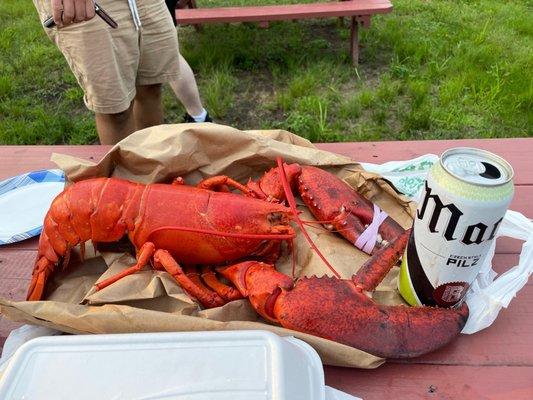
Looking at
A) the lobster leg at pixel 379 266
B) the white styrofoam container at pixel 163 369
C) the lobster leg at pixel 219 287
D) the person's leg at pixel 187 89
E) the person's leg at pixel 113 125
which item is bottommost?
the person's leg at pixel 187 89

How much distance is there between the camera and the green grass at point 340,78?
10.1 feet

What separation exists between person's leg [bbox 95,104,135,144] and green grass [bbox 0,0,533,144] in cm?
97

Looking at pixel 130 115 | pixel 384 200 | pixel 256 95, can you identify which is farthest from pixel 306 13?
pixel 384 200

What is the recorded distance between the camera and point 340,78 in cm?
365

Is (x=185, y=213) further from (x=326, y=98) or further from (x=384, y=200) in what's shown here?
(x=326, y=98)

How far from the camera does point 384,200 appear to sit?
1.50 metres

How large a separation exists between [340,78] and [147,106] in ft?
5.34

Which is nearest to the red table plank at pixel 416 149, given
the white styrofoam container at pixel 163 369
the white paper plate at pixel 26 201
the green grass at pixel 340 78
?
the white paper plate at pixel 26 201

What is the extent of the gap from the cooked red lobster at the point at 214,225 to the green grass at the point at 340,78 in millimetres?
1590

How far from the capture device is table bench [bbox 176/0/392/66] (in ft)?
12.1

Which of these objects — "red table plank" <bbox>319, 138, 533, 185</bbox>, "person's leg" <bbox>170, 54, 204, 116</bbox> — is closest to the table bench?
"person's leg" <bbox>170, 54, 204, 116</bbox>

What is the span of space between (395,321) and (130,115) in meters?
1.60

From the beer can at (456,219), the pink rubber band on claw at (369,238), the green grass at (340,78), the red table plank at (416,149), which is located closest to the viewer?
the beer can at (456,219)

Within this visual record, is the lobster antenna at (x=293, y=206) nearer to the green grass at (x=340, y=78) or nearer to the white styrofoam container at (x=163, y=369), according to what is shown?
the white styrofoam container at (x=163, y=369)
